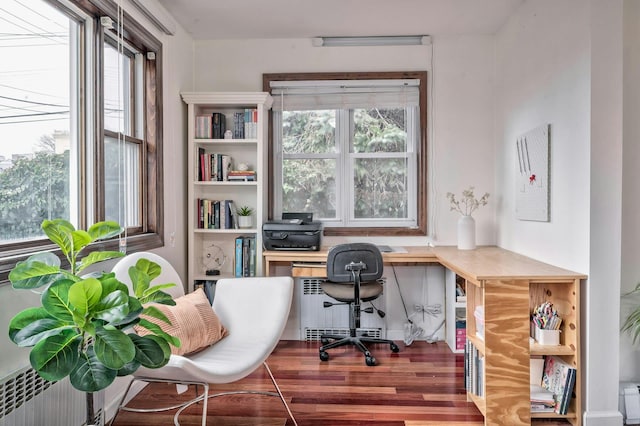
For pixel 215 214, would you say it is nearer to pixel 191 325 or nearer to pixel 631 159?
pixel 191 325

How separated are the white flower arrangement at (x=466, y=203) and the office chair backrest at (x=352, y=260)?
3.07ft

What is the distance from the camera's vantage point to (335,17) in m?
3.26

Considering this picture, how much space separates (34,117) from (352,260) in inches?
79.0

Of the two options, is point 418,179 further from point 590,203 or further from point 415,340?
point 590,203

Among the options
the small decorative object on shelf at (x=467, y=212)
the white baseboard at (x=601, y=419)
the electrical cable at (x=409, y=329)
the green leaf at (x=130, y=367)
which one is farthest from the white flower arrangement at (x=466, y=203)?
the green leaf at (x=130, y=367)

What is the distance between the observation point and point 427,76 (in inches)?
145

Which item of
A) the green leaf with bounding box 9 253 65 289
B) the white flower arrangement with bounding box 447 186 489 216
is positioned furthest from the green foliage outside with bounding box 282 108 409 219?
the green leaf with bounding box 9 253 65 289

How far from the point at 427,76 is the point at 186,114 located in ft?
6.44

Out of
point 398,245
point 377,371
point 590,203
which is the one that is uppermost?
point 590,203

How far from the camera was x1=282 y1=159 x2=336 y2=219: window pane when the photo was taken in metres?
3.79

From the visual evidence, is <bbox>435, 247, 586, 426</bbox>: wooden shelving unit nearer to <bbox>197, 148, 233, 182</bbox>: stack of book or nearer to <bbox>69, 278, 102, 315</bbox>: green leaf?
<bbox>69, 278, 102, 315</bbox>: green leaf

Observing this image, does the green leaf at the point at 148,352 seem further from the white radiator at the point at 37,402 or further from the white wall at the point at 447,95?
the white wall at the point at 447,95

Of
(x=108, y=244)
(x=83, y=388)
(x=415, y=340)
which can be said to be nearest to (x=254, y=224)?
(x=108, y=244)

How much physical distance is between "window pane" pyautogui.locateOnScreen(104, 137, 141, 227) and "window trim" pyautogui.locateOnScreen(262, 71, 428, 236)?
1117mm
